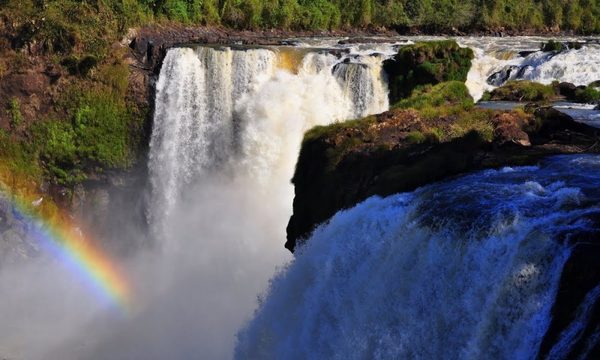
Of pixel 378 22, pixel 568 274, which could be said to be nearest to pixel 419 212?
pixel 568 274

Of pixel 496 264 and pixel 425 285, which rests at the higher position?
pixel 496 264

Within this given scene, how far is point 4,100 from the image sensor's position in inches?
998

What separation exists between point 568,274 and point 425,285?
6.45ft

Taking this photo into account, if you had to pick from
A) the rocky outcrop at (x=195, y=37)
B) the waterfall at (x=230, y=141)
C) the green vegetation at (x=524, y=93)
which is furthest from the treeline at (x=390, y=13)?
the green vegetation at (x=524, y=93)

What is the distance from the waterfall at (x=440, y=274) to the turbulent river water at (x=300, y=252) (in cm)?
2

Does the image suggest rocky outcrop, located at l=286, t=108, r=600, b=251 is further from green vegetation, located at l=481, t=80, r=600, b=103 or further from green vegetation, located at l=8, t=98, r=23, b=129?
green vegetation, located at l=8, t=98, r=23, b=129

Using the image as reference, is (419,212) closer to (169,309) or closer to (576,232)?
(576,232)

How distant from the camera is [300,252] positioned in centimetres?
1285

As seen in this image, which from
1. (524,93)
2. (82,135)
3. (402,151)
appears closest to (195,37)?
(82,135)

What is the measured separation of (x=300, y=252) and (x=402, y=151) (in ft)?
8.98

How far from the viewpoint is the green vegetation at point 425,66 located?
23.1m

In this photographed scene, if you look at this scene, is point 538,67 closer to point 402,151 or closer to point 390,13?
point 402,151

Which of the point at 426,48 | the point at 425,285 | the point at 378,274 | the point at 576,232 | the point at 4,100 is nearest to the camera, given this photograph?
the point at 576,232

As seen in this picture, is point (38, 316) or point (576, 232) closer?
point (576, 232)
